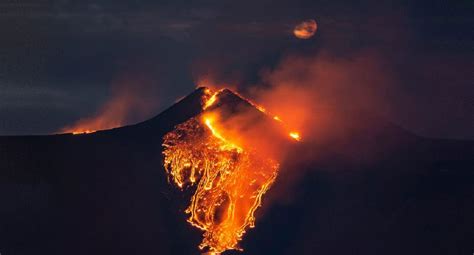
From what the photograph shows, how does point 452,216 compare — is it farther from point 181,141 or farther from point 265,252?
point 181,141

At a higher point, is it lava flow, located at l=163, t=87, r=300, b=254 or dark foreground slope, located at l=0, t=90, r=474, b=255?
lava flow, located at l=163, t=87, r=300, b=254

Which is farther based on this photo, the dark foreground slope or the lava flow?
the dark foreground slope

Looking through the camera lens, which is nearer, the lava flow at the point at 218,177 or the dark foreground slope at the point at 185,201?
the lava flow at the point at 218,177

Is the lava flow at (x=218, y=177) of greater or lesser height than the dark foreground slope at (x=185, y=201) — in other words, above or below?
above

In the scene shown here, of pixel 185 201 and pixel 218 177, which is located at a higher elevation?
pixel 218 177
